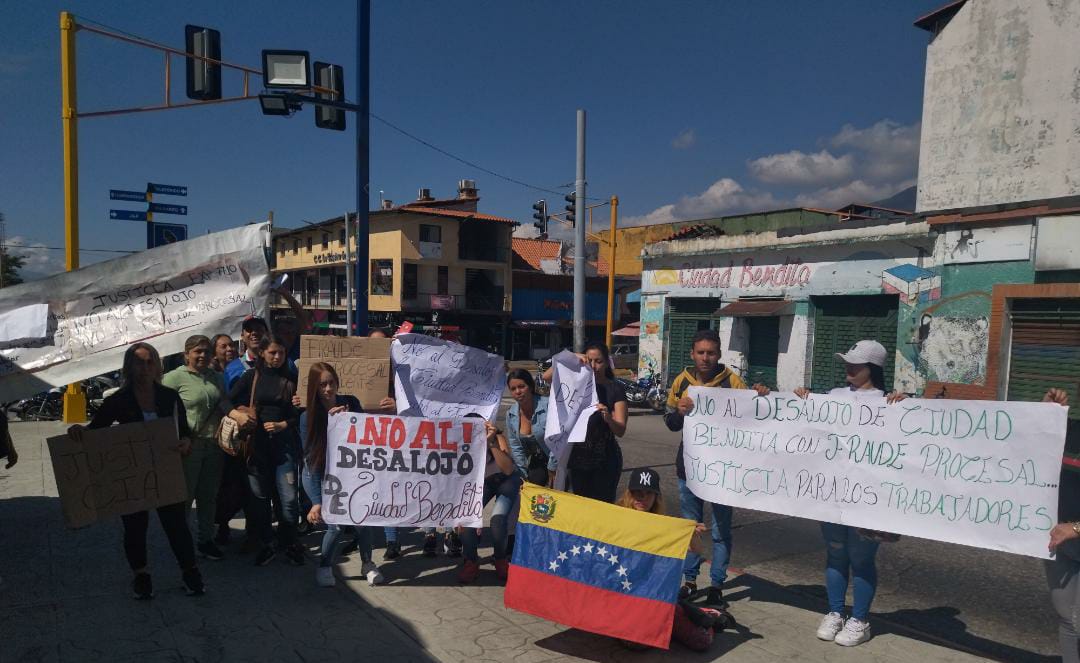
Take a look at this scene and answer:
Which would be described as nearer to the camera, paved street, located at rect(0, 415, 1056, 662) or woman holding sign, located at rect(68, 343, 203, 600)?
paved street, located at rect(0, 415, 1056, 662)

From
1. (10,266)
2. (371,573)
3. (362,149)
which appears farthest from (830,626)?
(10,266)

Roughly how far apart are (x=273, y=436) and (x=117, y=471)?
1.04m

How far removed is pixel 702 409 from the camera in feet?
16.1

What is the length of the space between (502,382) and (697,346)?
5.79ft

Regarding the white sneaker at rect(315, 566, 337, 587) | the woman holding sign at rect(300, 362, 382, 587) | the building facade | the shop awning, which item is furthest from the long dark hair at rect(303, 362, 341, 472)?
the building facade

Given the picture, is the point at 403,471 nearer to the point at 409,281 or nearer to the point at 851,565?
the point at 851,565

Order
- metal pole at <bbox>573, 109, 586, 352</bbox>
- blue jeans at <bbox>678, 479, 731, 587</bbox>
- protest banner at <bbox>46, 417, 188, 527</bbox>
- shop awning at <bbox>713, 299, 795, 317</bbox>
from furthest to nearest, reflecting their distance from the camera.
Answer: shop awning at <bbox>713, 299, 795, 317</bbox> < metal pole at <bbox>573, 109, 586, 352</bbox> < blue jeans at <bbox>678, 479, 731, 587</bbox> < protest banner at <bbox>46, 417, 188, 527</bbox>

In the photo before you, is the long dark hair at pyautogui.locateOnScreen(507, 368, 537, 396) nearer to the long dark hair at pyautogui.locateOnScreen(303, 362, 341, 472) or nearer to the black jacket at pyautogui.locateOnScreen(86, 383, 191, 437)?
the long dark hair at pyautogui.locateOnScreen(303, 362, 341, 472)

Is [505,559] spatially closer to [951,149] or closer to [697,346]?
[697,346]

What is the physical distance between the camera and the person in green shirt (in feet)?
17.4

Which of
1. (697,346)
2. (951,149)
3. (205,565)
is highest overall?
(951,149)

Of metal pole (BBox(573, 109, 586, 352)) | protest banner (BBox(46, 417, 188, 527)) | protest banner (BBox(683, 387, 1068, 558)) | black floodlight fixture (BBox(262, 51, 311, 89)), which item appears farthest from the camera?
metal pole (BBox(573, 109, 586, 352))

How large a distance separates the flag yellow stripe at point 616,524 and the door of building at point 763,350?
16.1 metres

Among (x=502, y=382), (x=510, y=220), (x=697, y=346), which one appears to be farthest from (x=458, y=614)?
(x=510, y=220)
